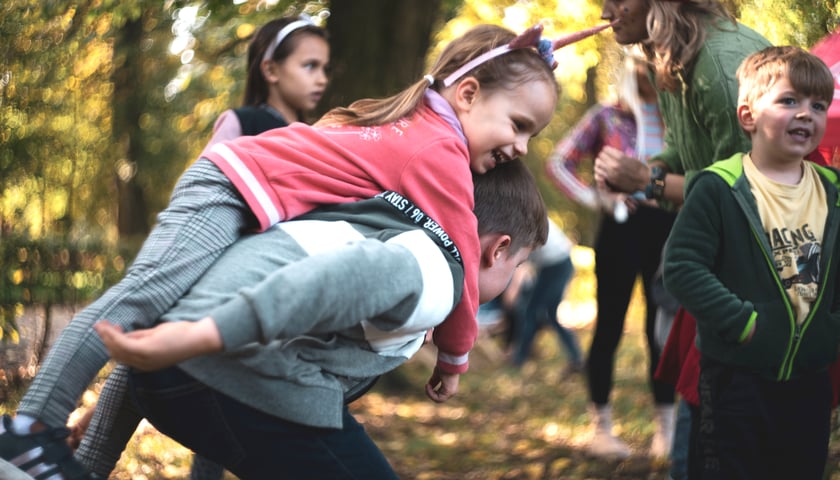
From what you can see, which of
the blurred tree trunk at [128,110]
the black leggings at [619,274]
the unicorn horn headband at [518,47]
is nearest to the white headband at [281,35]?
the unicorn horn headband at [518,47]

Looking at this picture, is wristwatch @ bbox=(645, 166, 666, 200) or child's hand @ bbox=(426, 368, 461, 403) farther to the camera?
wristwatch @ bbox=(645, 166, 666, 200)

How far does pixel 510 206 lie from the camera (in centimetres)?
248

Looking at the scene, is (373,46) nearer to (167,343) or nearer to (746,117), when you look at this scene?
(746,117)

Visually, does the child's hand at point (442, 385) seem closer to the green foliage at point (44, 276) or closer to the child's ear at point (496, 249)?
the child's ear at point (496, 249)

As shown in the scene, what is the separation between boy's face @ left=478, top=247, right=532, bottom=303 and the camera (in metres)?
2.48

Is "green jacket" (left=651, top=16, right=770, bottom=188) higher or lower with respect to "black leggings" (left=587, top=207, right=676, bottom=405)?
higher

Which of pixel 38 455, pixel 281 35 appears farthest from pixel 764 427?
pixel 281 35

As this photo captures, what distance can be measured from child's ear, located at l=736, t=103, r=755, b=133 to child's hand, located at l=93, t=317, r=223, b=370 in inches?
77.2

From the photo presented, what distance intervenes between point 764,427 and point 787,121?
932mm

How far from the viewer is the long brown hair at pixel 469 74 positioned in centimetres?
235

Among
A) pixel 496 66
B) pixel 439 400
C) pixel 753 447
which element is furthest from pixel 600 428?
pixel 496 66

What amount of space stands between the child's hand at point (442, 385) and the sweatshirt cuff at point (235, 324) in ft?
2.71

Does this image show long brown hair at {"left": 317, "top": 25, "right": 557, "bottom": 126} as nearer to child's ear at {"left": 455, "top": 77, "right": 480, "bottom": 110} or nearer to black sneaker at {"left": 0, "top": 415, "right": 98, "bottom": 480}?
child's ear at {"left": 455, "top": 77, "right": 480, "bottom": 110}

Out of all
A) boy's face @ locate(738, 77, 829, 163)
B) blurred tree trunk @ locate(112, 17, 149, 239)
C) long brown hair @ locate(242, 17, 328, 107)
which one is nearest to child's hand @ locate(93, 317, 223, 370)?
boy's face @ locate(738, 77, 829, 163)
